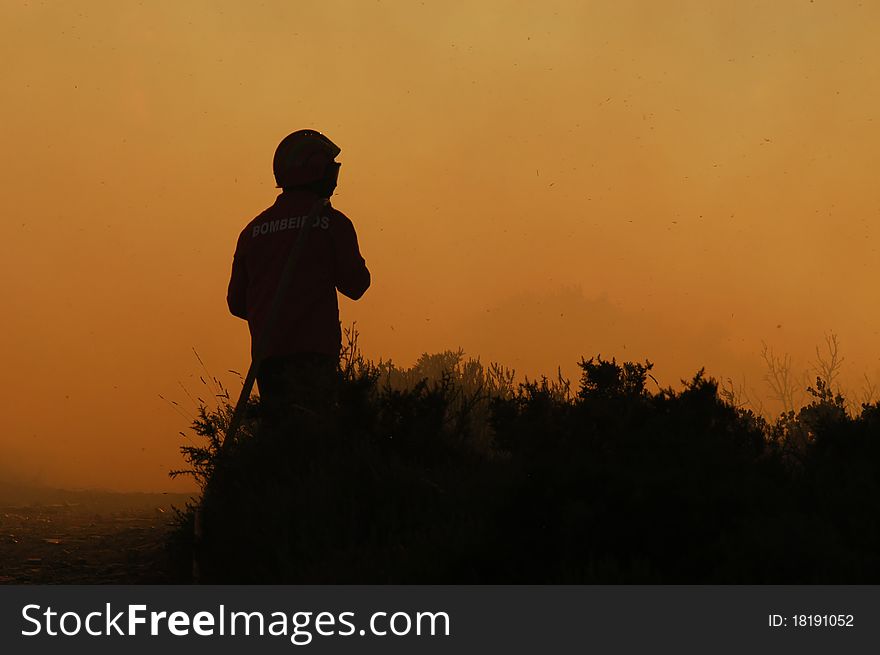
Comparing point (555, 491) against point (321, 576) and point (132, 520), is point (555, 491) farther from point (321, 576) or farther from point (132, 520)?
point (132, 520)

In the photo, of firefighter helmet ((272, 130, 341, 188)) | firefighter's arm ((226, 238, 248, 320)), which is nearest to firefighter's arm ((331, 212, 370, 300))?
firefighter helmet ((272, 130, 341, 188))

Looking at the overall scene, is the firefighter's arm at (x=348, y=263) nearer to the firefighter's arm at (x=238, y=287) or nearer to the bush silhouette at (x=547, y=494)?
the bush silhouette at (x=547, y=494)

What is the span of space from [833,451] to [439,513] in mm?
2607

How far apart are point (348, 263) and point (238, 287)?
114 cm

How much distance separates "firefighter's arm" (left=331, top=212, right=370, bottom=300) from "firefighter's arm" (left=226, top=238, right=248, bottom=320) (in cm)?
95

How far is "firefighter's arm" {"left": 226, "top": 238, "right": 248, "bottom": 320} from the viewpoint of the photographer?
364 inches

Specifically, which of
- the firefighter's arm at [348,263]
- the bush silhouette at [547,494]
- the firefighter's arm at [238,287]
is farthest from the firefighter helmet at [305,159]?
the bush silhouette at [547,494]

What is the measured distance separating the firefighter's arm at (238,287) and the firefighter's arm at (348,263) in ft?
3.11

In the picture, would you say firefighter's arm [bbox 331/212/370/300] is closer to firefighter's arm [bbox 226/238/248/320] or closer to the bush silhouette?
the bush silhouette

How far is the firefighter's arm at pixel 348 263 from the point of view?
862cm

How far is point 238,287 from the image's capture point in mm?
9258

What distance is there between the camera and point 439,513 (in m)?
6.35

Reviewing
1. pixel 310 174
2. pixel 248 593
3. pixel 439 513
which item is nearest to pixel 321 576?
pixel 248 593

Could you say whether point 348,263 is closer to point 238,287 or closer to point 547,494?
point 238,287
